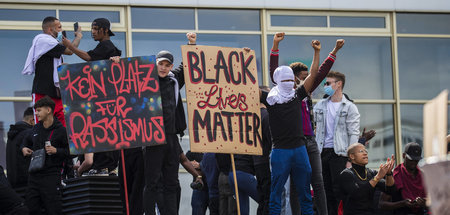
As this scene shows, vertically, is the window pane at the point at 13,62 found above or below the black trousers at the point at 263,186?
above

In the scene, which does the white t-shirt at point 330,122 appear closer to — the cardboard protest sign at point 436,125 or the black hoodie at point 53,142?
the black hoodie at point 53,142

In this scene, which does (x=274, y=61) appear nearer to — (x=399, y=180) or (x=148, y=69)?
(x=148, y=69)

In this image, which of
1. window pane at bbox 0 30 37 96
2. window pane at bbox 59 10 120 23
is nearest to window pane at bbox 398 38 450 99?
window pane at bbox 59 10 120 23

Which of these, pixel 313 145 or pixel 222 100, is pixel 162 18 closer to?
pixel 222 100

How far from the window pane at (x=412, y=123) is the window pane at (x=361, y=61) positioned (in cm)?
38

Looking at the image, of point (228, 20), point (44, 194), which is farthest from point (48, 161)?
point (228, 20)

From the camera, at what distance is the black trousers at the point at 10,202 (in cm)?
857

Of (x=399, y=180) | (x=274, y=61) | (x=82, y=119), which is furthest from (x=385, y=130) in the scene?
(x=82, y=119)

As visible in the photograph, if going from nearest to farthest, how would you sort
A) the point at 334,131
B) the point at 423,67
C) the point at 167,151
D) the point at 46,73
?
the point at 167,151, the point at 46,73, the point at 334,131, the point at 423,67

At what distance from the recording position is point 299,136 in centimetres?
870

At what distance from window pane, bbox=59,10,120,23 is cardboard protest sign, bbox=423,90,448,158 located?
35.2 ft

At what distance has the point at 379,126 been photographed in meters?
15.1

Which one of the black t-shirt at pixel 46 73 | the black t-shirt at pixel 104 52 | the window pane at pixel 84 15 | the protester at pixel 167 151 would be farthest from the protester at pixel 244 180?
the window pane at pixel 84 15

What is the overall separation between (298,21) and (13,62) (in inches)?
193
